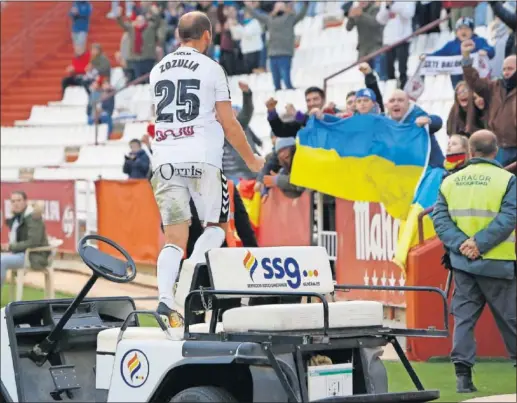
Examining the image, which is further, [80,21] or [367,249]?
[80,21]

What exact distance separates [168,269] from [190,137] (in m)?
0.80

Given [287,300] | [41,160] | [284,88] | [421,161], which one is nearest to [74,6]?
[41,160]

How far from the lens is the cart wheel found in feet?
20.7

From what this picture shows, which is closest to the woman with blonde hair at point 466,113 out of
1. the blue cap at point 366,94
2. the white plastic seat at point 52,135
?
the blue cap at point 366,94

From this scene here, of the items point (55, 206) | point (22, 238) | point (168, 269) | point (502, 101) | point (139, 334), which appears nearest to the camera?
point (139, 334)

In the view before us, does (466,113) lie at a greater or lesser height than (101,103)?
lesser

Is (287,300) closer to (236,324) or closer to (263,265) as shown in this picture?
(263,265)

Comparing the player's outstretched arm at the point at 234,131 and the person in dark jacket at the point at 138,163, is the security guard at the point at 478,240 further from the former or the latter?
the person in dark jacket at the point at 138,163

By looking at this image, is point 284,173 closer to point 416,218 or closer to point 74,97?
point 416,218

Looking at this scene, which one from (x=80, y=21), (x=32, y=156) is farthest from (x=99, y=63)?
(x=80, y=21)

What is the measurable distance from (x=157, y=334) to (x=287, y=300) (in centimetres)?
92

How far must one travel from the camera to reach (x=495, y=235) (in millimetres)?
10344

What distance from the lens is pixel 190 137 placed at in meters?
7.86

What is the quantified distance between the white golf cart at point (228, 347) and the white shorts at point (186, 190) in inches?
25.5
